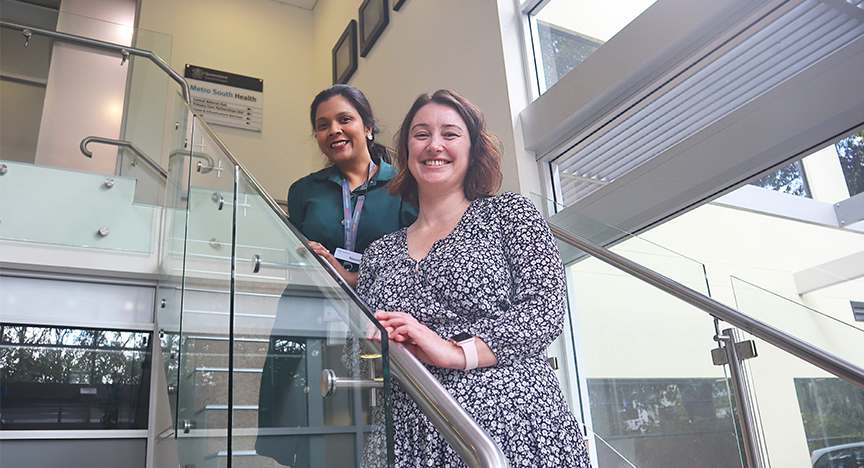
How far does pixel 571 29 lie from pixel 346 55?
3.10 meters

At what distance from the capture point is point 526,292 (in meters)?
1.37

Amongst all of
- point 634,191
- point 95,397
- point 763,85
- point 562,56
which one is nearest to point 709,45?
point 763,85

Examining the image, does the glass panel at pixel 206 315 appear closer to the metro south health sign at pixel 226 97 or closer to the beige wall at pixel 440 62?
the beige wall at pixel 440 62

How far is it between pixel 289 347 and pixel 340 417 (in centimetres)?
25

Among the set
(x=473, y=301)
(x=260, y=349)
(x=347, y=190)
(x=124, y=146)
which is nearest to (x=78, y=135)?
(x=124, y=146)

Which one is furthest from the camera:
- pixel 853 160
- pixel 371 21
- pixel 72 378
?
pixel 371 21

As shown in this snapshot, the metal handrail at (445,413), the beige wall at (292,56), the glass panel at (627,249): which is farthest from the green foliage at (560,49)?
the metal handrail at (445,413)

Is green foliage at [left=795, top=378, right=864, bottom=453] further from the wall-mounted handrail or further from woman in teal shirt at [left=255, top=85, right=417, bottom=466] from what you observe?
the wall-mounted handrail

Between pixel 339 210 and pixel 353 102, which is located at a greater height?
pixel 353 102

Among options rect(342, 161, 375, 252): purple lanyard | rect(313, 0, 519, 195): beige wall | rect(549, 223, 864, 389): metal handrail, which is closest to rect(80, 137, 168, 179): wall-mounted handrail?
rect(313, 0, 519, 195): beige wall

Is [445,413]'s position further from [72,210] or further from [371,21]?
[371,21]

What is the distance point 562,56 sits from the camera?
3.42 metres

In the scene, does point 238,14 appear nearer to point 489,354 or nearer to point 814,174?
point 814,174

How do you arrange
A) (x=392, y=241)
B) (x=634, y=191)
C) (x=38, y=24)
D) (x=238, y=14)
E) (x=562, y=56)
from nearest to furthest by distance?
1. (x=392, y=241)
2. (x=634, y=191)
3. (x=562, y=56)
4. (x=38, y=24)
5. (x=238, y=14)
